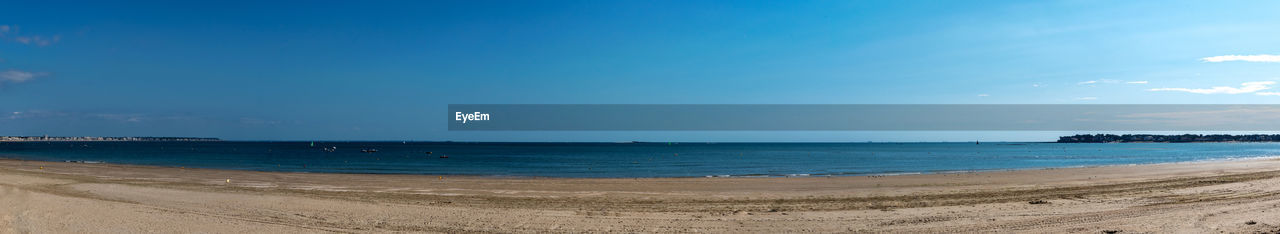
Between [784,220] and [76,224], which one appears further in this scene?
[784,220]

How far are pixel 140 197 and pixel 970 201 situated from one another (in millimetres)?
21121

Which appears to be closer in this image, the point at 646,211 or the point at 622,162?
the point at 646,211

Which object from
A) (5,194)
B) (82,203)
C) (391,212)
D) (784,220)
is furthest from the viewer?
(5,194)

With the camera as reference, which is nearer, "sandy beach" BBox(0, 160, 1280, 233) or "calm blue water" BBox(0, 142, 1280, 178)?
"sandy beach" BBox(0, 160, 1280, 233)

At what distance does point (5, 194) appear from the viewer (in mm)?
16578

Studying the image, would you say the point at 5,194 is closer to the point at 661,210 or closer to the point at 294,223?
the point at 294,223

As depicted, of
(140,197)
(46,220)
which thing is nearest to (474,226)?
(46,220)

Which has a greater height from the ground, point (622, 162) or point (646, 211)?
point (622, 162)

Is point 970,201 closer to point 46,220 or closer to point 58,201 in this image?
point 46,220

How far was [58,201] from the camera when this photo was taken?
50.3 ft

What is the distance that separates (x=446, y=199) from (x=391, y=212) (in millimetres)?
3756

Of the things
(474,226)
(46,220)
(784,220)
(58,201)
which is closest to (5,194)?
(58,201)

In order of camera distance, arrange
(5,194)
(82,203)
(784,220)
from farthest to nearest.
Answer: (5,194) < (82,203) < (784,220)

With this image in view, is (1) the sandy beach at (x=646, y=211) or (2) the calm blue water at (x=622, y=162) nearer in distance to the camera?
(1) the sandy beach at (x=646, y=211)
